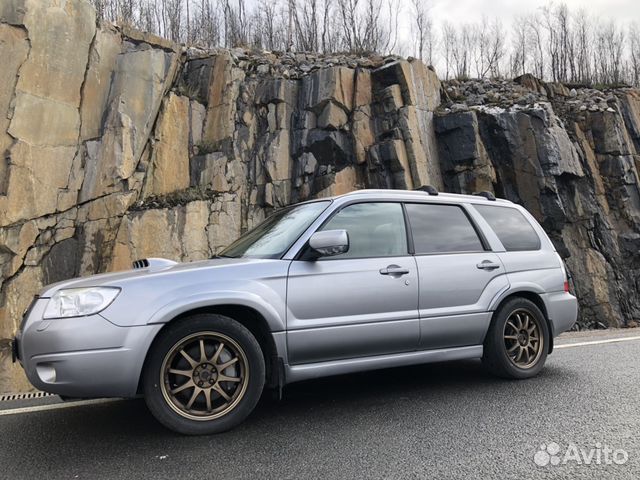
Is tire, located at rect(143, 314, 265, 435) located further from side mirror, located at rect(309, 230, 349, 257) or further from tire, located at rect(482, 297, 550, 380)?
tire, located at rect(482, 297, 550, 380)

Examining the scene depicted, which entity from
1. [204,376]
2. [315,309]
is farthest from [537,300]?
[204,376]

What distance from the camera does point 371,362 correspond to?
150 inches

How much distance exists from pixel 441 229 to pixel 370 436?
7.02 feet

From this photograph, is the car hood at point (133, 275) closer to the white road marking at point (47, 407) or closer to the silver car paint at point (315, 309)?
the silver car paint at point (315, 309)

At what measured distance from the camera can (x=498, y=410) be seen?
370 centimetres

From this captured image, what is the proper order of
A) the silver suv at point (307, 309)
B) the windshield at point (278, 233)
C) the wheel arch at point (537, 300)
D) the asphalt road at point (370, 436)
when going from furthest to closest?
1. the wheel arch at point (537, 300)
2. the windshield at point (278, 233)
3. the silver suv at point (307, 309)
4. the asphalt road at point (370, 436)

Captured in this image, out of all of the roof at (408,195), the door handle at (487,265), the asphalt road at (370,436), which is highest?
the roof at (408,195)

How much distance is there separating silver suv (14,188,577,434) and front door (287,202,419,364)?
1cm

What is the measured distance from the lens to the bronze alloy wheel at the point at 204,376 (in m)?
3.22

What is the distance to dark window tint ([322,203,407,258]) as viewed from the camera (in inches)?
160

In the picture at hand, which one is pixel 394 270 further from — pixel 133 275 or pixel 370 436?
pixel 133 275

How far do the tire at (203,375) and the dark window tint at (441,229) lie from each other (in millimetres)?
1855

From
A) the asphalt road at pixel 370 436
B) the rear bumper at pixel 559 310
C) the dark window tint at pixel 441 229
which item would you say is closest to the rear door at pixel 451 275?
the dark window tint at pixel 441 229

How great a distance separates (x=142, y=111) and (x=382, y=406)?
11853mm
